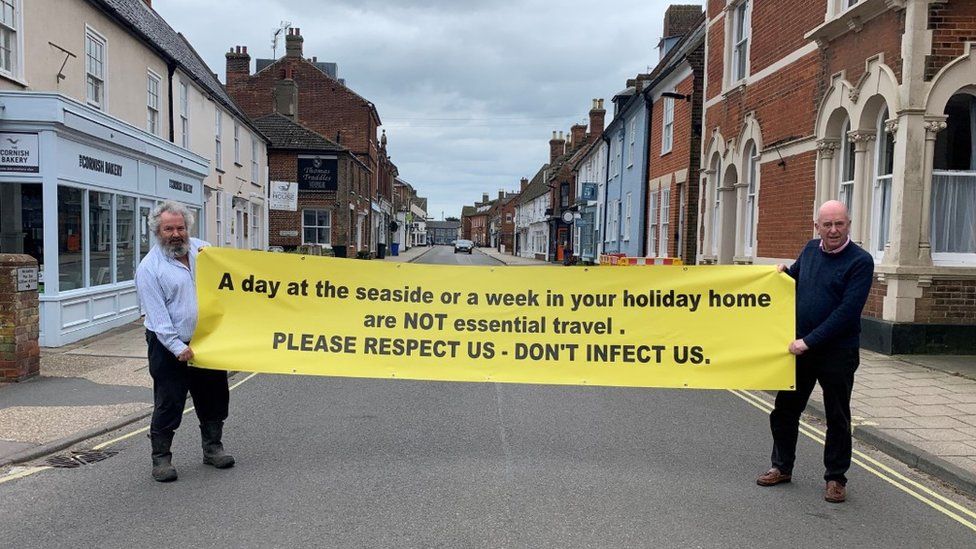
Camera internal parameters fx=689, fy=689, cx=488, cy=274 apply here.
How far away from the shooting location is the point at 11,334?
310 inches

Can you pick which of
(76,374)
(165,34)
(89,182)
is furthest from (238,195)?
(76,374)

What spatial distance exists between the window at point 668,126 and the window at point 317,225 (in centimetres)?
1947

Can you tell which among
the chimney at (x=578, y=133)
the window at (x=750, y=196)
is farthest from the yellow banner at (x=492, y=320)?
the chimney at (x=578, y=133)

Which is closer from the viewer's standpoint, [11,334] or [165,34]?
[11,334]

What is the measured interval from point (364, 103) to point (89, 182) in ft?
118

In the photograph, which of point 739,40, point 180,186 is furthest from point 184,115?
point 739,40

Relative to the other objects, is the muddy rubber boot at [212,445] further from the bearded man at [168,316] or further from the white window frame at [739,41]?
the white window frame at [739,41]

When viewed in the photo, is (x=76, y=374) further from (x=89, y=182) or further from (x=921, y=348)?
(x=921, y=348)

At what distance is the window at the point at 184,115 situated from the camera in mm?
18547

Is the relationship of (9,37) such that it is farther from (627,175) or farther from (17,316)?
(627,175)

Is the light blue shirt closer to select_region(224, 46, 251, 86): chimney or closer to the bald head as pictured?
the bald head

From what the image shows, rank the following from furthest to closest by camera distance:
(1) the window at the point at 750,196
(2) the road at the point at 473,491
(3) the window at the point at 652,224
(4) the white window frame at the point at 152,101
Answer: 1. (3) the window at the point at 652,224
2. (1) the window at the point at 750,196
3. (4) the white window frame at the point at 152,101
4. (2) the road at the point at 473,491

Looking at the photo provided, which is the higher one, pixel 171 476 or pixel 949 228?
pixel 949 228

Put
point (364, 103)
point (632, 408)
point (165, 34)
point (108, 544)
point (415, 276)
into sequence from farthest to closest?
point (364, 103) → point (165, 34) → point (632, 408) → point (415, 276) → point (108, 544)
